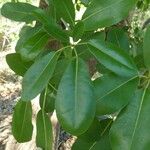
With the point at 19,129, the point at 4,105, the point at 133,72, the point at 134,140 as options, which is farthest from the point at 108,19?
the point at 4,105

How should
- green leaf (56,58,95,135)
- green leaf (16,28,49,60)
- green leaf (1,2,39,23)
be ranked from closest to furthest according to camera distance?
green leaf (56,58,95,135) → green leaf (16,28,49,60) → green leaf (1,2,39,23)

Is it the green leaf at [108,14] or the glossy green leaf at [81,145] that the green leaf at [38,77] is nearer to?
the green leaf at [108,14]

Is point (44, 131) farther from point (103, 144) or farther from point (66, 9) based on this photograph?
point (66, 9)

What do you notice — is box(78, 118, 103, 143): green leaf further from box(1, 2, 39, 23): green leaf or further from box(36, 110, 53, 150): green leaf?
box(1, 2, 39, 23): green leaf

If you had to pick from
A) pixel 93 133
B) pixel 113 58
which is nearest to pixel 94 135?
pixel 93 133

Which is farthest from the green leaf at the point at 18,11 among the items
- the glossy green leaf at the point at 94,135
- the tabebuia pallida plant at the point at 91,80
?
the glossy green leaf at the point at 94,135

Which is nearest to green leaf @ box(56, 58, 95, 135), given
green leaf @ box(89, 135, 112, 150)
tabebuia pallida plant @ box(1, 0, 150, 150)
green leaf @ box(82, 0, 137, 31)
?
tabebuia pallida plant @ box(1, 0, 150, 150)
